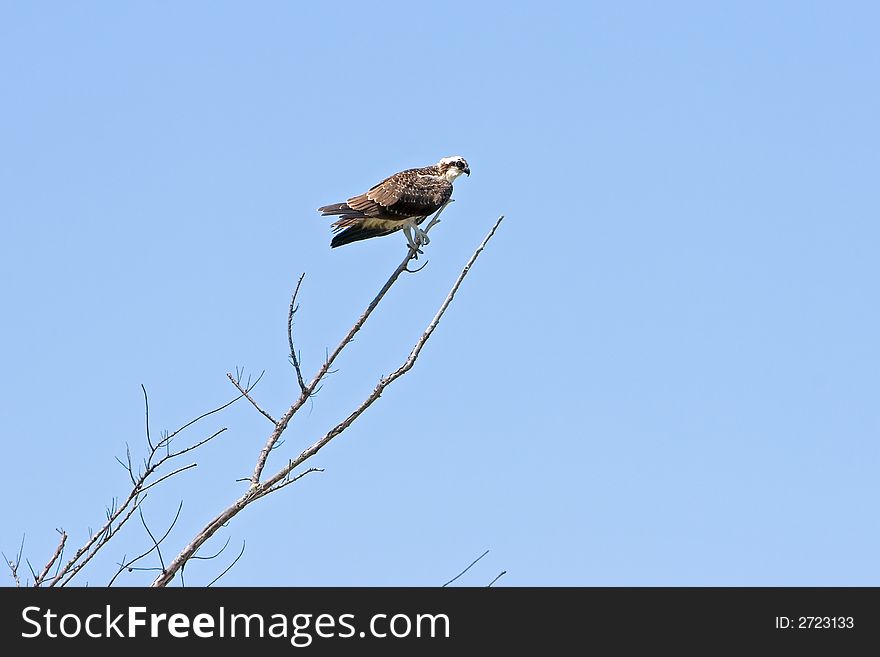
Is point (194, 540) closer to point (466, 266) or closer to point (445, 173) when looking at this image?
point (466, 266)

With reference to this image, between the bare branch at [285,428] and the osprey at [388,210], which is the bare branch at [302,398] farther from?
the osprey at [388,210]

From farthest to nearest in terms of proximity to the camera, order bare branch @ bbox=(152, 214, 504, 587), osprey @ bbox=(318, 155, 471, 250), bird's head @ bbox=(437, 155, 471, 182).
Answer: bird's head @ bbox=(437, 155, 471, 182) < osprey @ bbox=(318, 155, 471, 250) < bare branch @ bbox=(152, 214, 504, 587)

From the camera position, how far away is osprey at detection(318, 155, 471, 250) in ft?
39.7

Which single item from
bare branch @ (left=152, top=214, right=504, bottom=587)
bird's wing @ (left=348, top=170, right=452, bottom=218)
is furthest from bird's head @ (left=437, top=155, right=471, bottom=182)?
bare branch @ (left=152, top=214, right=504, bottom=587)

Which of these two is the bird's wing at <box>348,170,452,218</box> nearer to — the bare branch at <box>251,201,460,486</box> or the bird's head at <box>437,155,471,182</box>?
the bird's head at <box>437,155,471,182</box>

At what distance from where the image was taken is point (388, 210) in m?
12.2

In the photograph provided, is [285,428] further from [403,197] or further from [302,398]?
[403,197]

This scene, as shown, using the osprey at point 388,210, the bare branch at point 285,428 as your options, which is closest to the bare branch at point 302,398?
the bare branch at point 285,428

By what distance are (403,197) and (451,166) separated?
1.85 m

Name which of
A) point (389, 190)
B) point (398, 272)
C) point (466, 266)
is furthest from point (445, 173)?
point (466, 266)

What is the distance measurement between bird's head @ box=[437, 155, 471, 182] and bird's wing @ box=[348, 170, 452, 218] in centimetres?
67

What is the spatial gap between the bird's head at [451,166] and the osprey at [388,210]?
38.4 inches
